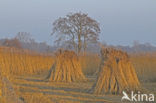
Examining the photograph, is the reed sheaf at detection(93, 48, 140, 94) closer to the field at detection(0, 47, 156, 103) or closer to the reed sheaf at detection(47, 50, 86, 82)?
the field at detection(0, 47, 156, 103)

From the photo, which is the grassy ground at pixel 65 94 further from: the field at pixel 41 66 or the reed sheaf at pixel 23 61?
the reed sheaf at pixel 23 61

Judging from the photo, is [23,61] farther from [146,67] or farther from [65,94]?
[65,94]

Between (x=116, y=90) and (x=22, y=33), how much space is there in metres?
54.9

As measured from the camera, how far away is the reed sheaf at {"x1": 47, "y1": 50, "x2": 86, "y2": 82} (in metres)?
17.2

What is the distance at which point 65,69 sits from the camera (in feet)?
57.0

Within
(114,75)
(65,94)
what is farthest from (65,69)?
(65,94)

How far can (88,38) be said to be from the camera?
42.7 meters

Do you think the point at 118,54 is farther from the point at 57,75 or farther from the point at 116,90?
the point at 57,75

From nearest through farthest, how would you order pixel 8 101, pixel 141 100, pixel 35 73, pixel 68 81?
pixel 8 101 → pixel 141 100 → pixel 68 81 → pixel 35 73

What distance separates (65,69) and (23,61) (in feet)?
27.0

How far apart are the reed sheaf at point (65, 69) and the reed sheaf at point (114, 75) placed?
210 inches

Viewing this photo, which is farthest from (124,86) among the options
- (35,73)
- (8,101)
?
(35,73)

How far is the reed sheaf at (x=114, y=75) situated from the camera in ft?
38.0

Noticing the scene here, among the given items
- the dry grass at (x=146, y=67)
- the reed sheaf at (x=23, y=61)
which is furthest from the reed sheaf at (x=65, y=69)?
the reed sheaf at (x=23, y=61)
